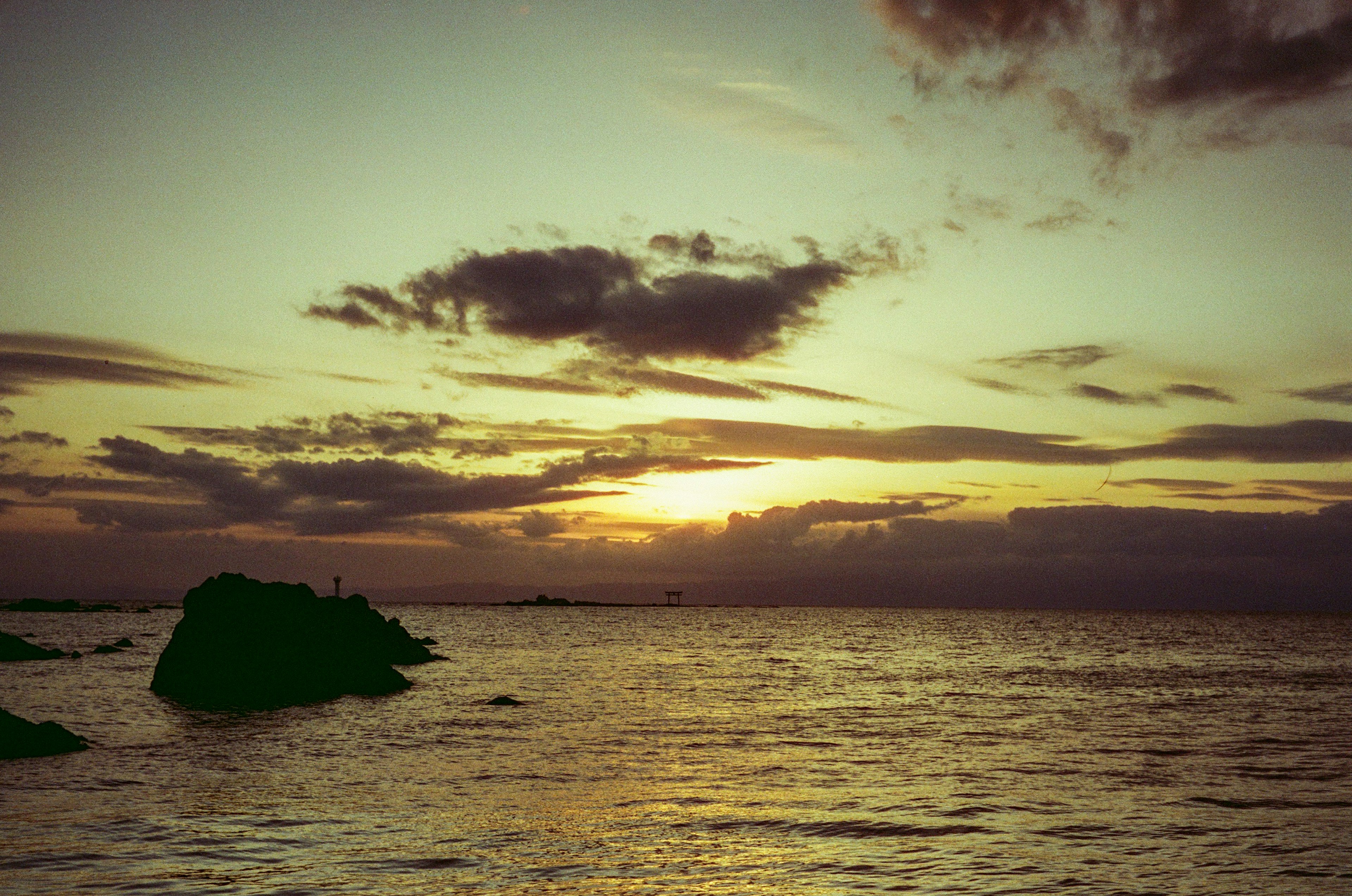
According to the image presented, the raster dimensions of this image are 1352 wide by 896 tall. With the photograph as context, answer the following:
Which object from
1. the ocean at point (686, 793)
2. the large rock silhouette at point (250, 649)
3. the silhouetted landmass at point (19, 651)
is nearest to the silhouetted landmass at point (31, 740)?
the ocean at point (686, 793)

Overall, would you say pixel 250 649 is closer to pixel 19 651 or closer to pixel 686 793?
pixel 686 793

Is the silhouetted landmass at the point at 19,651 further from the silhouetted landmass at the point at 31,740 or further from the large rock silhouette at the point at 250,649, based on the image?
the silhouetted landmass at the point at 31,740

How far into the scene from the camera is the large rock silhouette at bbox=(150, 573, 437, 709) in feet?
140

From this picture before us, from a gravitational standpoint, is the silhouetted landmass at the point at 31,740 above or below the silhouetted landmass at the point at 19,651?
above

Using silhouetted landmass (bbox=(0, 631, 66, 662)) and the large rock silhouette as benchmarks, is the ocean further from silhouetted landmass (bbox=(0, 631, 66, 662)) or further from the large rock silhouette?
silhouetted landmass (bbox=(0, 631, 66, 662))

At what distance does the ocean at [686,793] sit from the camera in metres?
16.9

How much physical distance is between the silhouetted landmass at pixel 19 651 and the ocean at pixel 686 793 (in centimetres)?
1802

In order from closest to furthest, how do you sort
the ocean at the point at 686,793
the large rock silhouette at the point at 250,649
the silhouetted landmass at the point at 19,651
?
the ocean at the point at 686,793 < the large rock silhouette at the point at 250,649 < the silhouetted landmass at the point at 19,651

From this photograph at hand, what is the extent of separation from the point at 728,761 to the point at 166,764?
16936 mm

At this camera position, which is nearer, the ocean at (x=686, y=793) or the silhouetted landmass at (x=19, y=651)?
the ocean at (x=686, y=793)

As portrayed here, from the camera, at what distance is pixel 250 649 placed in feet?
141

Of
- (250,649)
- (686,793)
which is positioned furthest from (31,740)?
(686,793)

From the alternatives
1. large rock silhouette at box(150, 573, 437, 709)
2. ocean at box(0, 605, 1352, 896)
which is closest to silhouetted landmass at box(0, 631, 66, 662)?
ocean at box(0, 605, 1352, 896)

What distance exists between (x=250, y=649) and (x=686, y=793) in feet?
90.1
